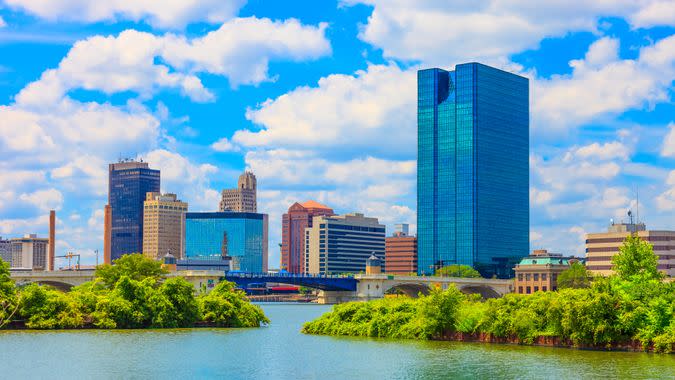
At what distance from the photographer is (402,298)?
125m

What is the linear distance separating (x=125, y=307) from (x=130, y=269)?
31.7 metres

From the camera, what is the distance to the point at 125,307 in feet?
415

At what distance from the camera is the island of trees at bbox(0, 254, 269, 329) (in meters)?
124

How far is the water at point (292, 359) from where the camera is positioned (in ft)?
257

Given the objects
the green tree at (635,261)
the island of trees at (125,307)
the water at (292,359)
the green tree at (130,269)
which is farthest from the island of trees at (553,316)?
the green tree at (130,269)

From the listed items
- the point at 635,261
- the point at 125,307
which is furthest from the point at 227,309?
the point at 635,261

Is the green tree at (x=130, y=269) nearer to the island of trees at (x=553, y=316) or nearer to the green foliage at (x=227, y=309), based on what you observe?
the green foliage at (x=227, y=309)

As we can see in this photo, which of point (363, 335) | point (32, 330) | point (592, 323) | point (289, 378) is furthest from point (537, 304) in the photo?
point (32, 330)

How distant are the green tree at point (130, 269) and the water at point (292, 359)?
36692 millimetres

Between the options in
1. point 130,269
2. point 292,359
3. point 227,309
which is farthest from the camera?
point 130,269

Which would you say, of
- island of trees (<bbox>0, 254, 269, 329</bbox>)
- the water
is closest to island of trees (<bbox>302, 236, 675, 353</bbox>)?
the water

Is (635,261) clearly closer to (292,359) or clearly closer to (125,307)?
(292,359)

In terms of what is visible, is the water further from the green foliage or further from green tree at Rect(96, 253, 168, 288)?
green tree at Rect(96, 253, 168, 288)

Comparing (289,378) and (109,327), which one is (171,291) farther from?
(289,378)
